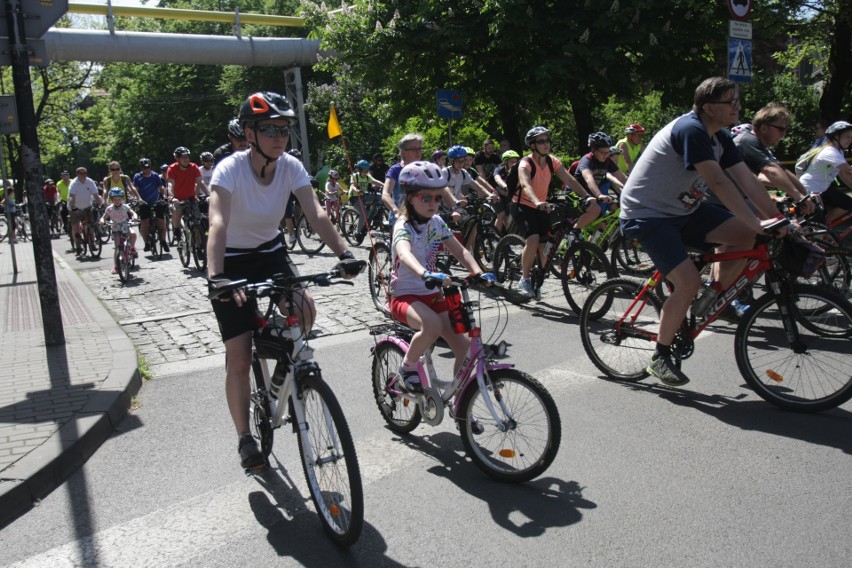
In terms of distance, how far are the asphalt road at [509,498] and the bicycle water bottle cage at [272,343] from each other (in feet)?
2.52

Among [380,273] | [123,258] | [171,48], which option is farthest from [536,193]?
[171,48]

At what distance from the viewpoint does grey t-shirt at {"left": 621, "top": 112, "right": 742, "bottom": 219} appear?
482cm

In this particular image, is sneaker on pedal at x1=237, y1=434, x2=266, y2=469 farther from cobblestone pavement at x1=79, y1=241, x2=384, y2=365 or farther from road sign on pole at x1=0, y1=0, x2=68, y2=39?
road sign on pole at x1=0, y1=0, x2=68, y2=39

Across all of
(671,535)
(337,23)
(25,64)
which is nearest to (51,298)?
(25,64)

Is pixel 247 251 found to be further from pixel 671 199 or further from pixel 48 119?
pixel 48 119

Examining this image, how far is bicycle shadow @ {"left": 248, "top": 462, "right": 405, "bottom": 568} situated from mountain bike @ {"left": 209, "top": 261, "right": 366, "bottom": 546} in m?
0.08

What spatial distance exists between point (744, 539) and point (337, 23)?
52.6 feet

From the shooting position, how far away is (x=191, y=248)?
13.2 m

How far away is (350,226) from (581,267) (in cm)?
836

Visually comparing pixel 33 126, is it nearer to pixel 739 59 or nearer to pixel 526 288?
pixel 526 288

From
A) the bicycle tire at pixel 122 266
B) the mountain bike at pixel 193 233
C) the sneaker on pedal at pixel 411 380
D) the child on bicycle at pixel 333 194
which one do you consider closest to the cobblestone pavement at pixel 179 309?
the bicycle tire at pixel 122 266

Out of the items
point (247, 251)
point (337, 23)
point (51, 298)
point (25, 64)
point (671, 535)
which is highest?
point (337, 23)

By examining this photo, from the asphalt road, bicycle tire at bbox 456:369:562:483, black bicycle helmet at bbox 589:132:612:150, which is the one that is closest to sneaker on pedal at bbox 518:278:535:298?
black bicycle helmet at bbox 589:132:612:150

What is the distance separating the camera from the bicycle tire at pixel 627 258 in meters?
9.75
